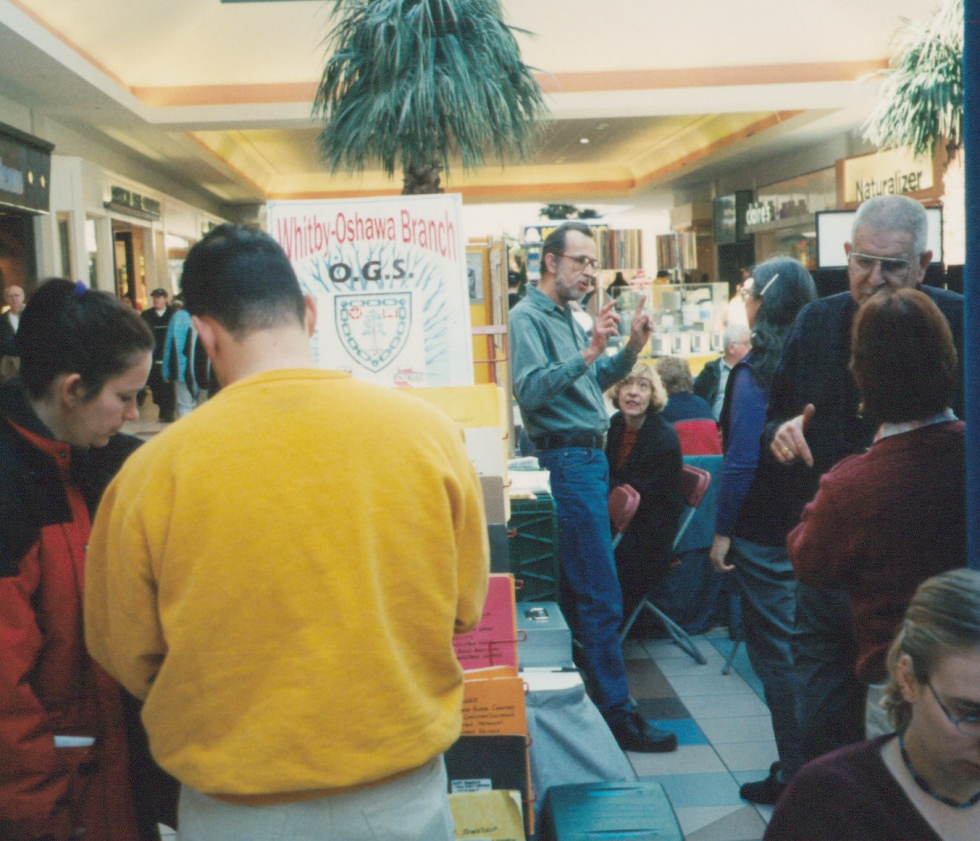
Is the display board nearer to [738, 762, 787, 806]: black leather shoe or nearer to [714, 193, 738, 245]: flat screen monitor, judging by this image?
[738, 762, 787, 806]: black leather shoe

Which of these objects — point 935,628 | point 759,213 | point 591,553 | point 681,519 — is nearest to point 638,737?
point 591,553

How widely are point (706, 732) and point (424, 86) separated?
3.24 m

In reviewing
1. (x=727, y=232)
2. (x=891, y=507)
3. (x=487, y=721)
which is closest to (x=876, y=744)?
(x=891, y=507)

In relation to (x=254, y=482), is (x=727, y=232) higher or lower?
higher

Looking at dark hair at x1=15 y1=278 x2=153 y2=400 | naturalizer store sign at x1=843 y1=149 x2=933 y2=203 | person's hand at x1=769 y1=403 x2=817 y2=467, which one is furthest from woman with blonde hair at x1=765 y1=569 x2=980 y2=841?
naturalizer store sign at x1=843 y1=149 x2=933 y2=203

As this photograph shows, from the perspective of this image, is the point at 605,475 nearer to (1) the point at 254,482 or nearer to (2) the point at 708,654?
(2) the point at 708,654

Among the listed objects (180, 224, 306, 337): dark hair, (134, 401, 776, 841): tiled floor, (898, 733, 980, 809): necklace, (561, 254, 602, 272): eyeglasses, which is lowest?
(134, 401, 776, 841): tiled floor

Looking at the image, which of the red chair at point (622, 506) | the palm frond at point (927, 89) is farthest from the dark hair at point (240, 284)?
the palm frond at point (927, 89)

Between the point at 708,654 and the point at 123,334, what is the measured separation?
141 inches

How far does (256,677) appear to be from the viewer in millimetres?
1192

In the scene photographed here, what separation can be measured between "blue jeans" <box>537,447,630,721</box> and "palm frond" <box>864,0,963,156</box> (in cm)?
547

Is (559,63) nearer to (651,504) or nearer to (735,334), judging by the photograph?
(735,334)

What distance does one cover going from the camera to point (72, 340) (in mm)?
1509

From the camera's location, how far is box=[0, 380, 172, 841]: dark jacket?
1379 millimetres
